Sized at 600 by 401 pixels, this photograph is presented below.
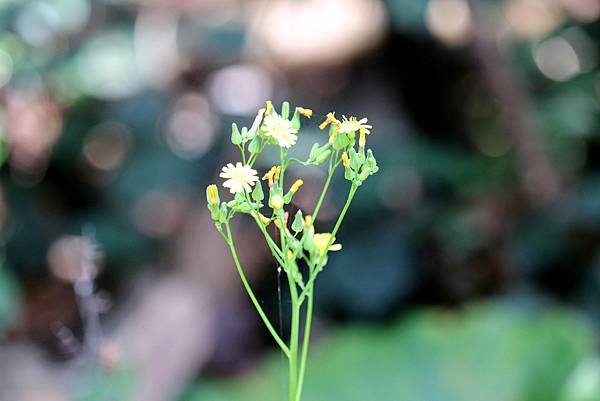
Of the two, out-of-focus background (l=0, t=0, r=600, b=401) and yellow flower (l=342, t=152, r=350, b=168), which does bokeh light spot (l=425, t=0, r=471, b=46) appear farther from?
yellow flower (l=342, t=152, r=350, b=168)

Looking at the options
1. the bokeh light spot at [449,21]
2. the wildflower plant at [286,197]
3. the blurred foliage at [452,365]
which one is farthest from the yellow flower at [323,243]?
the bokeh light spot at [449,21]

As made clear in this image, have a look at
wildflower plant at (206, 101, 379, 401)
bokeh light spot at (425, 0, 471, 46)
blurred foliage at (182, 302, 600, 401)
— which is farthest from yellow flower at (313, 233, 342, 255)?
bokeh light spot at (425, 0, 471, 46)

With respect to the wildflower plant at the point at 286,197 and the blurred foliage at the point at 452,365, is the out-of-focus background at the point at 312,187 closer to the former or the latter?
the blurred foliage at the point at 452,365

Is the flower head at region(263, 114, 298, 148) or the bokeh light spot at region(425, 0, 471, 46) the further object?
the bokeh light spot at region(425, 0, 471, 46)

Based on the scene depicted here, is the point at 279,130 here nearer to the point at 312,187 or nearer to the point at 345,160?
the point at 345,160

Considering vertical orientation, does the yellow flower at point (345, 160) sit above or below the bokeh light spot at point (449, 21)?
above

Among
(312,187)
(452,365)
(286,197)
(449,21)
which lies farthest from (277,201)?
(449,21)

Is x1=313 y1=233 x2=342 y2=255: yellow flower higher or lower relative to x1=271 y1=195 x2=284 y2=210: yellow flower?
lower
